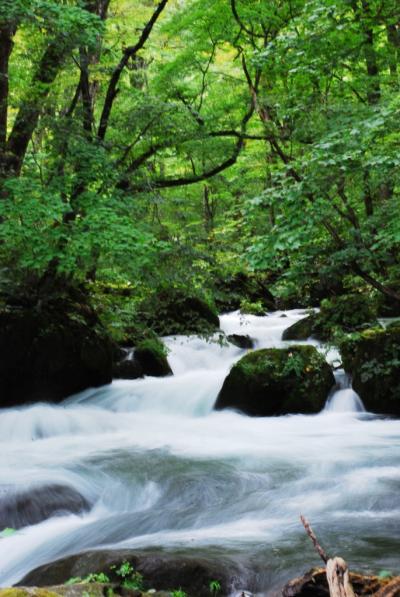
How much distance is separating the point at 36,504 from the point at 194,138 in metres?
7.24

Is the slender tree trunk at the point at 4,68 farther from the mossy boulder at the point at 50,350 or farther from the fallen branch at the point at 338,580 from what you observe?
the fallen branch at the point at 338,580

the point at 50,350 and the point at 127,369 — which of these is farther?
the point at 127,369

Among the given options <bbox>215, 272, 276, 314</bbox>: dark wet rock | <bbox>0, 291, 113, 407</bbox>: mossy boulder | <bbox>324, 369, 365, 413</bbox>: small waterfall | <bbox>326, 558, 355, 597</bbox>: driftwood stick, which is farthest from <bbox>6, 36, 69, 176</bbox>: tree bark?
<bbox>215, 272, 276, 314</bbox>: dark wet rock

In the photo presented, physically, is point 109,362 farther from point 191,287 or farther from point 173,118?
point 173,118

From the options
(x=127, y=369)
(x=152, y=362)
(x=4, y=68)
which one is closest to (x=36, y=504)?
(x=127, y=369)

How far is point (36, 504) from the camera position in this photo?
18.6 feet

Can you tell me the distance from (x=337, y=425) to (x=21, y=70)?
8787 millimetres

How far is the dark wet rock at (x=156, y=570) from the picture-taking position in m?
3.43

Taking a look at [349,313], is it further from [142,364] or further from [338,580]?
[338,580]

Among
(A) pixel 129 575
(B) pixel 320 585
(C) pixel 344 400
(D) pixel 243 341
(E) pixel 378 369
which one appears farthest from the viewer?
(D) pixel 243 341

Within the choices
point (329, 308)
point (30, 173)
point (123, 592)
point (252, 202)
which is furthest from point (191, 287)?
point (123, 592)

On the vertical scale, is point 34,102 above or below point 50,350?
above

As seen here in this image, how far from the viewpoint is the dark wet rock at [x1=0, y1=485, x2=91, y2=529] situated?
17.6ft

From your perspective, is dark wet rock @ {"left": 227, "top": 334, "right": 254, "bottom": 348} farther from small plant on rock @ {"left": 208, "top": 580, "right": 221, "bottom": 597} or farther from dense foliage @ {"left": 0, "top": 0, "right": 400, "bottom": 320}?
small plant on rock @ {"left": 208, "top": 580, "right": 221, "bottom": 597}
